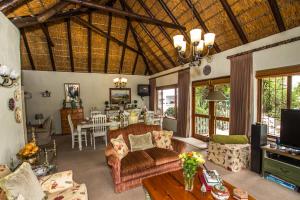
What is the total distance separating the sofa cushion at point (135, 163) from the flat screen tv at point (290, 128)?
2.50 metres

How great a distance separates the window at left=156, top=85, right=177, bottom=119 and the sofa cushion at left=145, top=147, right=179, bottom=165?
13.5 ft

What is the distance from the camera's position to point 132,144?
136 inches

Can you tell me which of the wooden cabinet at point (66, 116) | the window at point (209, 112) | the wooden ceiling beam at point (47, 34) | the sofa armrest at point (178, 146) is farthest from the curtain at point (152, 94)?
the sofa armrest at point (178, 146)

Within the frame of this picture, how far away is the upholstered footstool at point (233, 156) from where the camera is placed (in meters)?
3.41

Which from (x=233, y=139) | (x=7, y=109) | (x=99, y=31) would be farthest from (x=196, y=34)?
(x=99, y=31)

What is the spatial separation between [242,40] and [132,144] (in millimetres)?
3729

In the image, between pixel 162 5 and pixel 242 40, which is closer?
pixel 242 40

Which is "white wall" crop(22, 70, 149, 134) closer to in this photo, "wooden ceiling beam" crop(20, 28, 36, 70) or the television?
"wooden ceiling beam" crop(20, 28, 36, 70)

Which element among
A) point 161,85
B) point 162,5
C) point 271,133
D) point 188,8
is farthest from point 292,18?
point 161,85

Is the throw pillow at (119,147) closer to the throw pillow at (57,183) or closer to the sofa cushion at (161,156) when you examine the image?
the sofa cushion at (161,156)

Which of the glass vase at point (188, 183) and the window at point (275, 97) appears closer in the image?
the glass vase at point (188, 183)

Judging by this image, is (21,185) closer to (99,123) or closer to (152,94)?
(99,123)

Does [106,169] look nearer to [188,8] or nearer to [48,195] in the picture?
[48,195]

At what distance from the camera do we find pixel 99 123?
5.10 meters
